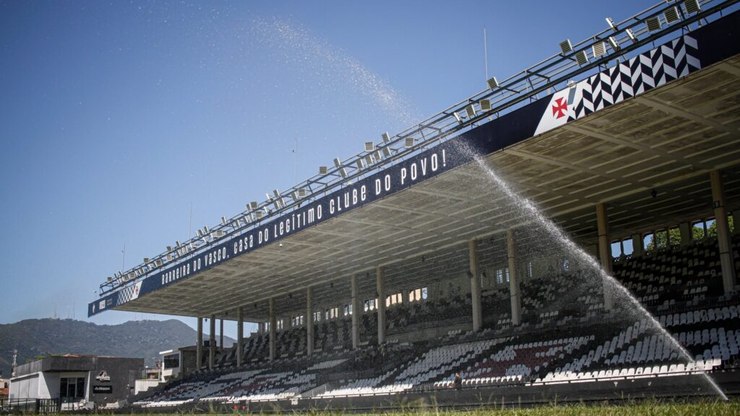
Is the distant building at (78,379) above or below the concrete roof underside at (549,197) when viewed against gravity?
below

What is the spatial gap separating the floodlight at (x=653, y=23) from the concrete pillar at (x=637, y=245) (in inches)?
990

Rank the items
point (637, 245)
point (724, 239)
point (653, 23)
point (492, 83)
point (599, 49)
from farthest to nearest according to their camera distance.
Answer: point (637, 245) < point (724, 239) < point (492, 83) < point (599, 49) < point (653, 23)

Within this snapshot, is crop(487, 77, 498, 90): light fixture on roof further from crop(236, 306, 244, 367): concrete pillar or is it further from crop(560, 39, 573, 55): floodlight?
crop(236, 306, 244, 367): concrete pillar

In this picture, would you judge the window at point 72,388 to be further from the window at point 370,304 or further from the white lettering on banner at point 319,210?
the window at point 370,304

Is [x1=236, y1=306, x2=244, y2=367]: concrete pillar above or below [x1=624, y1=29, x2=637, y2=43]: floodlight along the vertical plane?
below

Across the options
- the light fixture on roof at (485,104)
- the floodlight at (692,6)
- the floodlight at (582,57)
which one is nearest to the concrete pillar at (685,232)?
the light fixture on roof at (485,104)

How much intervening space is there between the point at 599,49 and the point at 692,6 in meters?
3.01

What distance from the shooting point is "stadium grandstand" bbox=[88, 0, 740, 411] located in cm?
2278

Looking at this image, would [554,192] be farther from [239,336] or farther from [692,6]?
[239,336]

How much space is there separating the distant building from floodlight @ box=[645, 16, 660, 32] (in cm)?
5926

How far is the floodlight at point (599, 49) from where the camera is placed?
2253cm

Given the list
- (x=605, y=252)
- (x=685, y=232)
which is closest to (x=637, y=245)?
(x=685, y=232)

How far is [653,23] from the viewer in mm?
21234

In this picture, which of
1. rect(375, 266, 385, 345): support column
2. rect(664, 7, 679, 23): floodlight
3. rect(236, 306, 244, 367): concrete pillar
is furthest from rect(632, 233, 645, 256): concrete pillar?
rect(236, 306, 244, 367): concrete pillar
